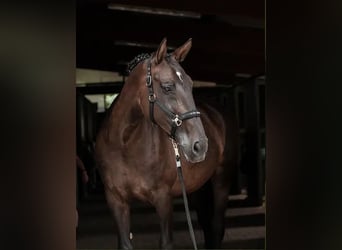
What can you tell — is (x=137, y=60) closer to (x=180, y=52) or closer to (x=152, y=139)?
(x=180, y=52)

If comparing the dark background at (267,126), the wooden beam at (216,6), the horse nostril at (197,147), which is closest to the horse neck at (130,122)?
the horse nostril at (197,147)

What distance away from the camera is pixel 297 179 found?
9.61ft

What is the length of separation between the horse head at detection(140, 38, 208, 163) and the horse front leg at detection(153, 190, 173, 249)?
549 mm

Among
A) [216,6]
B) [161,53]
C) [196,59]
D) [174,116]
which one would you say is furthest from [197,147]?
[196,59]

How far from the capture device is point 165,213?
3.32 metres

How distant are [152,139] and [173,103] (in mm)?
498

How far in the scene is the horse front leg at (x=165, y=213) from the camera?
332cm

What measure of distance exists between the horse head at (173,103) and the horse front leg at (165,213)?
549 mm

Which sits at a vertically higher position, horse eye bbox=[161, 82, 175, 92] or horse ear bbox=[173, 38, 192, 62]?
horse ear bbox=[173, 38, 192, 62]

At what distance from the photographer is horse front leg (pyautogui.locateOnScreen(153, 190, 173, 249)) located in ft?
10.9

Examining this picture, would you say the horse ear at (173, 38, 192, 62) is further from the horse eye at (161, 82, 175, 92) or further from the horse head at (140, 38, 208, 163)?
the horse eye at (161, 82, 175, 92)

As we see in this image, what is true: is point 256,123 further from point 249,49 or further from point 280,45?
point 280,45

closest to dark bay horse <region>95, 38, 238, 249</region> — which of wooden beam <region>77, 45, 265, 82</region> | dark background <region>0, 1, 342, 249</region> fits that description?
dark background <region>0, 1, 342, 249</region>

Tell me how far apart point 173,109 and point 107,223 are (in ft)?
15.3
